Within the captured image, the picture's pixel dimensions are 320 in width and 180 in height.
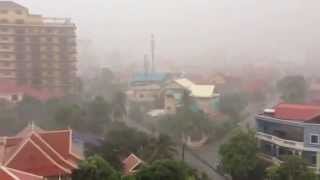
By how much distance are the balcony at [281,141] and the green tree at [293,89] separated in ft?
29.3

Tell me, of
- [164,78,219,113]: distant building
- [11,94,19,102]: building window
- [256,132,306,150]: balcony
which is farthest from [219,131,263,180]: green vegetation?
[11,94,19,102]: building window

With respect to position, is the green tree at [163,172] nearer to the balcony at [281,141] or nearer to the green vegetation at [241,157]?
the green vegetation at [241,157]

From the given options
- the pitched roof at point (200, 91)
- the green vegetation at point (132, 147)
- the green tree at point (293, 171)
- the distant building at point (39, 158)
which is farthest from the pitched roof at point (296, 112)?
the pitched roof at point (200, 91)

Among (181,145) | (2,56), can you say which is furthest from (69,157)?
(2,56)

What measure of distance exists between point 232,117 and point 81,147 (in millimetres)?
8623

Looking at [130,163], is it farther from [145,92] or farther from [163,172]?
[145,92]

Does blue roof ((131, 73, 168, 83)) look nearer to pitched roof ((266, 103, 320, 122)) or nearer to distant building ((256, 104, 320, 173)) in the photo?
distant building ((256, 104, 320, 173))

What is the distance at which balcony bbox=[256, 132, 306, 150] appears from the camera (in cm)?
1281

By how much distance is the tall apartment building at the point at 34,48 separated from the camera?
72.5 ft

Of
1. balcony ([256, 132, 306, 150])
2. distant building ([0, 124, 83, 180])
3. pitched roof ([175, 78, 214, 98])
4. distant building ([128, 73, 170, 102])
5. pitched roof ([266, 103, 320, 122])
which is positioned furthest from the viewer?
distant building ([128, 73, 170, 102])

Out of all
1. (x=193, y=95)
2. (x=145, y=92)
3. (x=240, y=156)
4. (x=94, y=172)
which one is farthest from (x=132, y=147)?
(x=145, y=92)

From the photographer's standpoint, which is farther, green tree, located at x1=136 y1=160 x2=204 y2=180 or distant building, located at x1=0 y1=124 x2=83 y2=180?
green tree, located at x1=136 y1=160 x2=204 y2=180

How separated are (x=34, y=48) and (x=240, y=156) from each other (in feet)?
40.0

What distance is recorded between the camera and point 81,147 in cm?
1308
